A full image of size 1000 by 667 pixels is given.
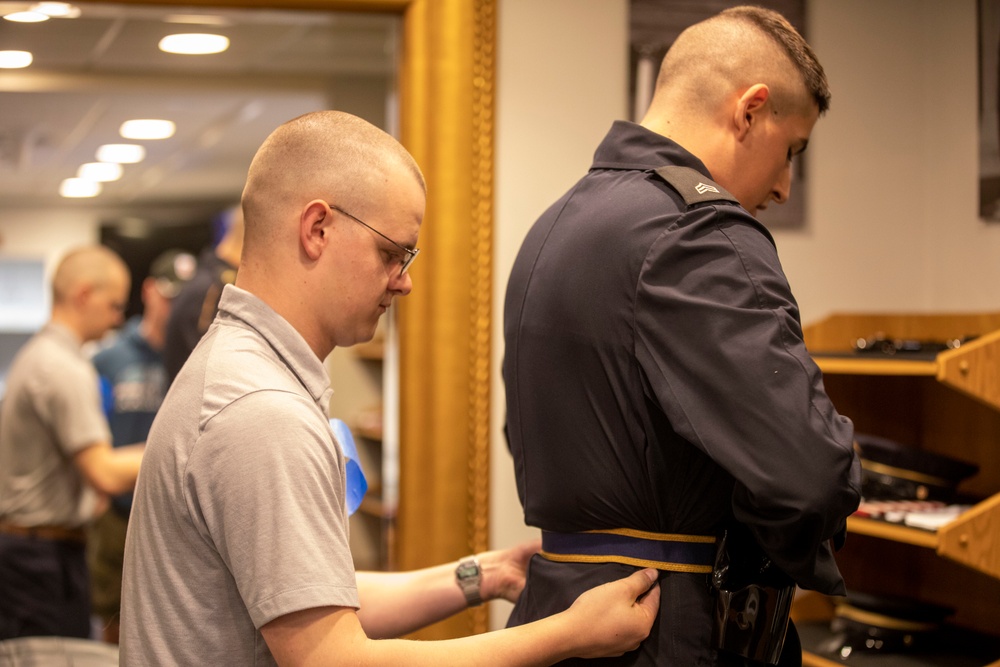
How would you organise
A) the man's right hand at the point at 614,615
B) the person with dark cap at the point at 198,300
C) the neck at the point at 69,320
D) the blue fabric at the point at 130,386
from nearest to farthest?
the man's right hand at the point at 614,615
the person with dark cap at the point at 198,300
the neck at the point at 69,320
the blue fabric at the point at 130,386

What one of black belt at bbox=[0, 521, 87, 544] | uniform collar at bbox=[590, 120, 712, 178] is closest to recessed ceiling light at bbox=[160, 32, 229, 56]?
black belt at bbox=[0, 521, 87, 544]

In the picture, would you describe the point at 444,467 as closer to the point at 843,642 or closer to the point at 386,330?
the point at 386,330

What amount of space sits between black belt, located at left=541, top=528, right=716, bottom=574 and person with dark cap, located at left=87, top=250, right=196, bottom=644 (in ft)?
12.2

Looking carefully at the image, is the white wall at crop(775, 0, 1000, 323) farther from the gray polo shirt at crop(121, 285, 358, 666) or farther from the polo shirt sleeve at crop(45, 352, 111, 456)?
the polo shirt sleeve at crop(45, 352, 111, 456)

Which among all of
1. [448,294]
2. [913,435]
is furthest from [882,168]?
[448,294]

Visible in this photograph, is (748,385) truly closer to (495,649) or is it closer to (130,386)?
(495,649)

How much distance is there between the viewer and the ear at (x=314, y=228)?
1.12 m

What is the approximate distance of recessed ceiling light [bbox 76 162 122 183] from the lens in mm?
6902

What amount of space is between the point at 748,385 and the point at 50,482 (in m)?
2.60

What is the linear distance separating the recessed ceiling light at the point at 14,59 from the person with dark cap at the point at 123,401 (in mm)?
1945

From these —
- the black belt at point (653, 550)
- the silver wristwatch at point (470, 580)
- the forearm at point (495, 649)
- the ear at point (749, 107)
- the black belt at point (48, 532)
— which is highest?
the ear at point (749, 107)

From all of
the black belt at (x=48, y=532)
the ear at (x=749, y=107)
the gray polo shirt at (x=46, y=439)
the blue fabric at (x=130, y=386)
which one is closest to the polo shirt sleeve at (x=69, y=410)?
the gray polo shirt at (x=46, y=439)

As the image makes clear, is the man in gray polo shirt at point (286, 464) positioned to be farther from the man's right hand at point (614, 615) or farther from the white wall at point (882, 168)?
the white wall at point (882, 168)

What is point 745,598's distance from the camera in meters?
1.27
